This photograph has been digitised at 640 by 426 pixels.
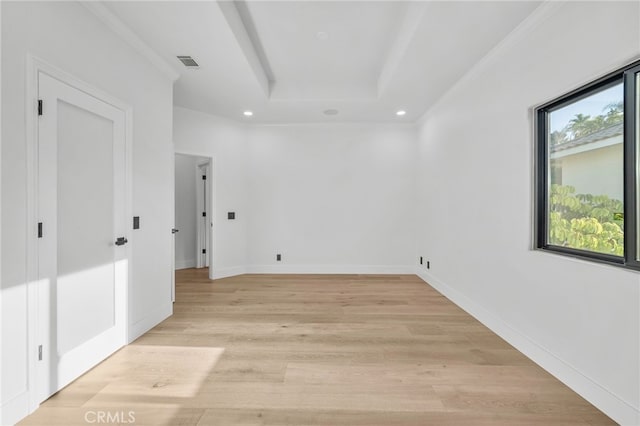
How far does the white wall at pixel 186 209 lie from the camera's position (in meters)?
5.84

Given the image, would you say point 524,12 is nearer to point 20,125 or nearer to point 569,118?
point 569,118

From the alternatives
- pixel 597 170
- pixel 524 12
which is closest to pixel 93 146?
pixel 524 12

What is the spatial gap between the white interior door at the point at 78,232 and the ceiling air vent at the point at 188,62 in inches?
34.5

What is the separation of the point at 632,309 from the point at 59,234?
357cm

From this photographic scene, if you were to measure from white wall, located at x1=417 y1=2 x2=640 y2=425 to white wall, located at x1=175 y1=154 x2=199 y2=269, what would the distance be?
15.8 ft

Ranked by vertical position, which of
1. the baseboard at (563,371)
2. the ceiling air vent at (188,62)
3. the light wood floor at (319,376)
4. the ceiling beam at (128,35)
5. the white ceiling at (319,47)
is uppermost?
the white ceiling at (319,47)

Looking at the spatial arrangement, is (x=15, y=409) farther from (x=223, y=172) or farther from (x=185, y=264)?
(x=185, y=264)

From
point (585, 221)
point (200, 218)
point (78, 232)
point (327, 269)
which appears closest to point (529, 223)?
point (585, 221)

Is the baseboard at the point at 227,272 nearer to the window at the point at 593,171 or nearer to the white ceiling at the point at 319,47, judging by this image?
the white ceiling at the point at 319,47

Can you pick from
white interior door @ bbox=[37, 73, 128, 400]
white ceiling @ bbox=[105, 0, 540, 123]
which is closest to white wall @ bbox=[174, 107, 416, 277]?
white ceiling @ bbox=[105, 0, 540, 123]

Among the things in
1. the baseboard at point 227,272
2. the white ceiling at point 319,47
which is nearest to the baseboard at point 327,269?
the baseboard at point 227,272

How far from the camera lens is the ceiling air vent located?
9.46 ft

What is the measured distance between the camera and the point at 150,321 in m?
2.90

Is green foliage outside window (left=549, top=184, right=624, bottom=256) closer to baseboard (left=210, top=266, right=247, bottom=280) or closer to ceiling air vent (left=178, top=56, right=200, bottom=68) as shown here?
ceiling air vent (left=178, top=56, right=200, bottom=68)
